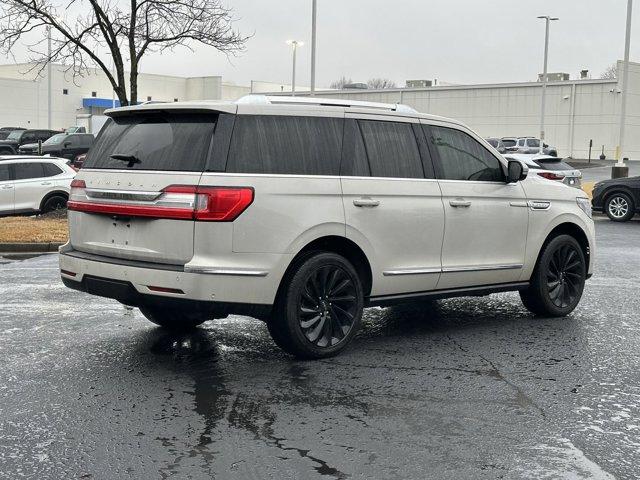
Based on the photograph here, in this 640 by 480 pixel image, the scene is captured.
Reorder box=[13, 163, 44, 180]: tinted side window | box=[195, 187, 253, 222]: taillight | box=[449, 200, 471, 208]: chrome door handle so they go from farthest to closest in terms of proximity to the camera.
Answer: box=[13, 163, 44, 180]: tinted side window < box=[449, 200, 471, 208]: chrome door handle < box=[195, 187, 253, 222]: taillight

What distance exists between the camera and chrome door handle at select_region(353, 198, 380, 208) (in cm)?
666

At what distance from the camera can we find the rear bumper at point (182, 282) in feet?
19.5

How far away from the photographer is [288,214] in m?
6.21

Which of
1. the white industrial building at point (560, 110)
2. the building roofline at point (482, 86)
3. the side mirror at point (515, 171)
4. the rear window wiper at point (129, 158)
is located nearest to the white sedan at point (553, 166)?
the side mirror at point (515, 171)

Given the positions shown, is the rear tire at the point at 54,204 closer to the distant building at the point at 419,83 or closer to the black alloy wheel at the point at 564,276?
the black alloy wheel at the point at 564,276

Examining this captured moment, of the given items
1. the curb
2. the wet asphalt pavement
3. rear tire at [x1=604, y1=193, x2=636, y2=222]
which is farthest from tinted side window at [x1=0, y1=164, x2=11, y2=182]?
rear tire at [x1=604, y1=193, x2=636, y2=222]

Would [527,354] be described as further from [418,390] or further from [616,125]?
[616,125]

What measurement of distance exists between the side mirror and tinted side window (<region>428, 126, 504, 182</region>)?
82 mm

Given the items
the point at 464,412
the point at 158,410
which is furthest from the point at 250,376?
the point at 464,412

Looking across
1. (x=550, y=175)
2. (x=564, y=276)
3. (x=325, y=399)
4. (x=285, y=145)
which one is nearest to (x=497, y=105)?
(x=550, y=175)

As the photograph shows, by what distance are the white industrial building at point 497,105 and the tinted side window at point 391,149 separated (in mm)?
55569

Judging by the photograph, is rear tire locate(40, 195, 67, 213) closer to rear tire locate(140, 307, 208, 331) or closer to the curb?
the curb

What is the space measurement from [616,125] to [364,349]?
64.8 m

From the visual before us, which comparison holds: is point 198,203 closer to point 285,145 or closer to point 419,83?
point 285,145
